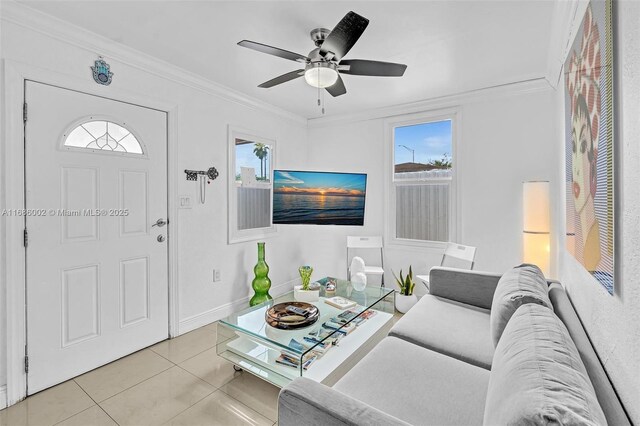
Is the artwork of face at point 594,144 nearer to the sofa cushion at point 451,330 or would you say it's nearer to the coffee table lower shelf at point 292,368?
the sofa cushion at point 451,330

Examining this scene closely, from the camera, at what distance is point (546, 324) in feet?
3.64

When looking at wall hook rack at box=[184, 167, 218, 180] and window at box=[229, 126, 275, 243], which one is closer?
wall hook rack at box=[184, 167, 218, 180]

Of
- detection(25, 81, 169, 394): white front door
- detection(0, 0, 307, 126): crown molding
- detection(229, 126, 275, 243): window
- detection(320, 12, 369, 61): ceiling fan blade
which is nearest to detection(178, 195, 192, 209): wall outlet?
detection(25, 81, 169, 394): white front door

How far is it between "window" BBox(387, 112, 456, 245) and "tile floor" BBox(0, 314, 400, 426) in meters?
2.47

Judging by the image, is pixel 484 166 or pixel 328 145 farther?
pixel 328 145

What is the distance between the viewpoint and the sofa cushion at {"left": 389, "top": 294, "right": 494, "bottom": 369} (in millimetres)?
1657

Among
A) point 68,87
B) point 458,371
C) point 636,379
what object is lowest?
point 458,371

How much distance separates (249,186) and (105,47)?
1.82 metres

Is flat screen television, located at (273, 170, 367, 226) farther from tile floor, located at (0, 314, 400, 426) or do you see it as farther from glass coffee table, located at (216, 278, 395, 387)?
tile floor, located at (0, 314, 400, 426)

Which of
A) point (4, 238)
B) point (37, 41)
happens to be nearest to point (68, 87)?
point (37, 41)

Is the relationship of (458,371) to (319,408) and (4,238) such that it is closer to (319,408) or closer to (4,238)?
(319,408)

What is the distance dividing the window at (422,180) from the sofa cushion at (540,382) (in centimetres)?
250

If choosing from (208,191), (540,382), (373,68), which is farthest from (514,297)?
(208,191)

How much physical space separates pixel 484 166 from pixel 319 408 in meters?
3.12
